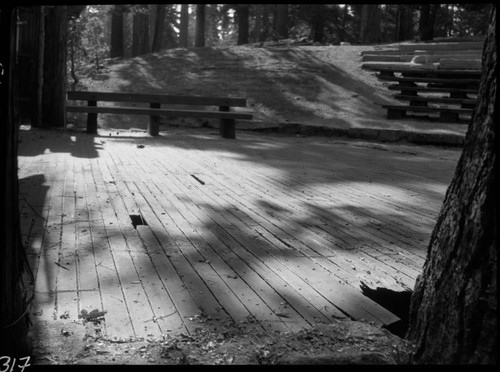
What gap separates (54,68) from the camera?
13258 millimetres

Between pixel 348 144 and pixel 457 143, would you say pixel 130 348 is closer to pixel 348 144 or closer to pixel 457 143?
pixel 348 144

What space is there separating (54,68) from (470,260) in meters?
12.4

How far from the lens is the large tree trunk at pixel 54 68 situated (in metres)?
13.3

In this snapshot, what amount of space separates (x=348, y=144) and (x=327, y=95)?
230 inches

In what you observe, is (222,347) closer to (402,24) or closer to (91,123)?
(91,123)

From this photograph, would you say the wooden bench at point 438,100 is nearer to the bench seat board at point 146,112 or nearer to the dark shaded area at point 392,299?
the bench seat board at point 146,112

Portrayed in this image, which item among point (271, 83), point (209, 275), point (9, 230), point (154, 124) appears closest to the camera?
point (9, 230)

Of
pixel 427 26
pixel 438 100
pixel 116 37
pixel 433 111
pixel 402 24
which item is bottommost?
pixel 433 111

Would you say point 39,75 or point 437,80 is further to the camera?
point 437,80

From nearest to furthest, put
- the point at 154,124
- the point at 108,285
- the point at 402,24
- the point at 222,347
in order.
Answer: the point at 222,347, the point at 108,285, the point at 154,124, the point at 402,24

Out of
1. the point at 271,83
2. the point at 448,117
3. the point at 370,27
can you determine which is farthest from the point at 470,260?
the point at 370,27

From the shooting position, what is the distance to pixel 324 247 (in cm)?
441

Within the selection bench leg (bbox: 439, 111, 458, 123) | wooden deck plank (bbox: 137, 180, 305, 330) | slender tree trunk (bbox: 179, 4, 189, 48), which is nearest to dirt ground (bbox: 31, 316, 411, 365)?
wooden deck plank (bbox: 137, 180, 305, 330)

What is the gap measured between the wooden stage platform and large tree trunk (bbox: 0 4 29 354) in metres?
0.60
